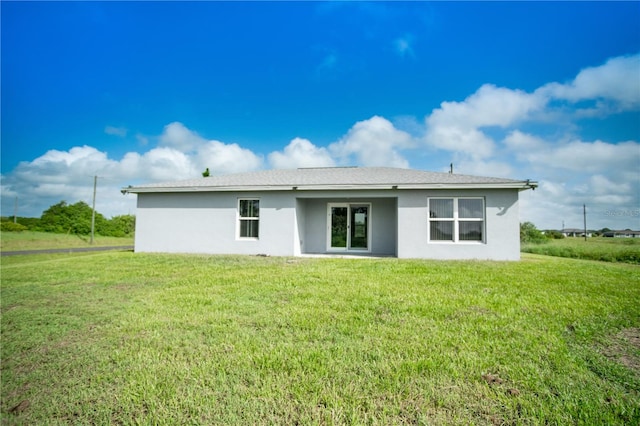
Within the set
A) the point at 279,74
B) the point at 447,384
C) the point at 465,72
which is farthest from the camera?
the point at 279,74

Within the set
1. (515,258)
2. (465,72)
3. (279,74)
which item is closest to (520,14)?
(465,72)

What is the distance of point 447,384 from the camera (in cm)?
266

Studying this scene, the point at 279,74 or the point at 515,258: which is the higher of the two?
the point at 279,74

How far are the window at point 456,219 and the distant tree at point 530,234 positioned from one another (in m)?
19.4

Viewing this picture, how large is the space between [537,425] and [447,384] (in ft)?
2.22

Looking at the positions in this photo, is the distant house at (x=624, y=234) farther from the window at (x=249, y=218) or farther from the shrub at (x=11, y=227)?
the shrub at (x=11, y=227)

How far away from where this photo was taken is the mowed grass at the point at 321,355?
234cm

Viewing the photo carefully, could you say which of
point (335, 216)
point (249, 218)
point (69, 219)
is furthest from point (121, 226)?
point (335, 216)

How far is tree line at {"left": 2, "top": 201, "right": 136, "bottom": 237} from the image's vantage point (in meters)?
34.5

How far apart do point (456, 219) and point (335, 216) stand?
17.7ft

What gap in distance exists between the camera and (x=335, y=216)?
46.4ft

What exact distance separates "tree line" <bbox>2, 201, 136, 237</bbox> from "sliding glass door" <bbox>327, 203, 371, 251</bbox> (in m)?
34.9

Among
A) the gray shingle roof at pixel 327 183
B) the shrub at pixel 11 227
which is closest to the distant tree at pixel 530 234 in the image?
the gray shingle roof at pixel 327 183

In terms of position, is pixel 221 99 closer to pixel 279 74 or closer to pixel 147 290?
pixel 279 74
